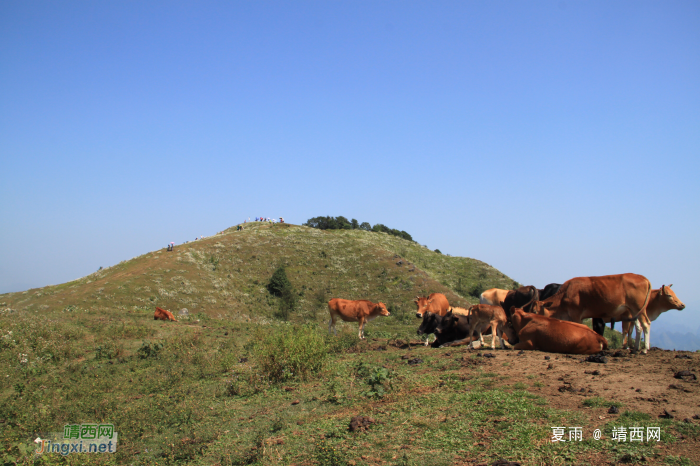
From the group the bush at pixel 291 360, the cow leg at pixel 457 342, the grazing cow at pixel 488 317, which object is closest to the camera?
the bush at pixel 291 360

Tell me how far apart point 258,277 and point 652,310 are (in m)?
49.2

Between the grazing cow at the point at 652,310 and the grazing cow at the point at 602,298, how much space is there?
259mm

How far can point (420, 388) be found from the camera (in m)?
8.88

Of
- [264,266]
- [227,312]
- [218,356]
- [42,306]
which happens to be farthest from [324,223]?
[218,356]

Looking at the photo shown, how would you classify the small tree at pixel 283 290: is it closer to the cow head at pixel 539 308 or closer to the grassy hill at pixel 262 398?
the grassy hill at pixel 262 398

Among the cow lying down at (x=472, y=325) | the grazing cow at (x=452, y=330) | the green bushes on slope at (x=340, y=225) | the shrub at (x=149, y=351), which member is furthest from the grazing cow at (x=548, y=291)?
the green bushes on slope at (x=340, y=225)

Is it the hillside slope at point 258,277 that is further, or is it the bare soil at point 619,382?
the hillside slope at point 258,277

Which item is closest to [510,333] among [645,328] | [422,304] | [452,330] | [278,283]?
[452,330]

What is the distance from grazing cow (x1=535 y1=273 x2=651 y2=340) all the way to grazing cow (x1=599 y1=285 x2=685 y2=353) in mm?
259

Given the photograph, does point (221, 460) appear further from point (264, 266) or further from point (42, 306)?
point (264, 266)

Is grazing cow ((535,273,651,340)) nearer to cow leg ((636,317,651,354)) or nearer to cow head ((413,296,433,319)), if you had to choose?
cow leg ((636,317,651,354))

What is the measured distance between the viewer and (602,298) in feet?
37.6

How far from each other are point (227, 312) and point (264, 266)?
1632 cm

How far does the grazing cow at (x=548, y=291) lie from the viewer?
1714cm
